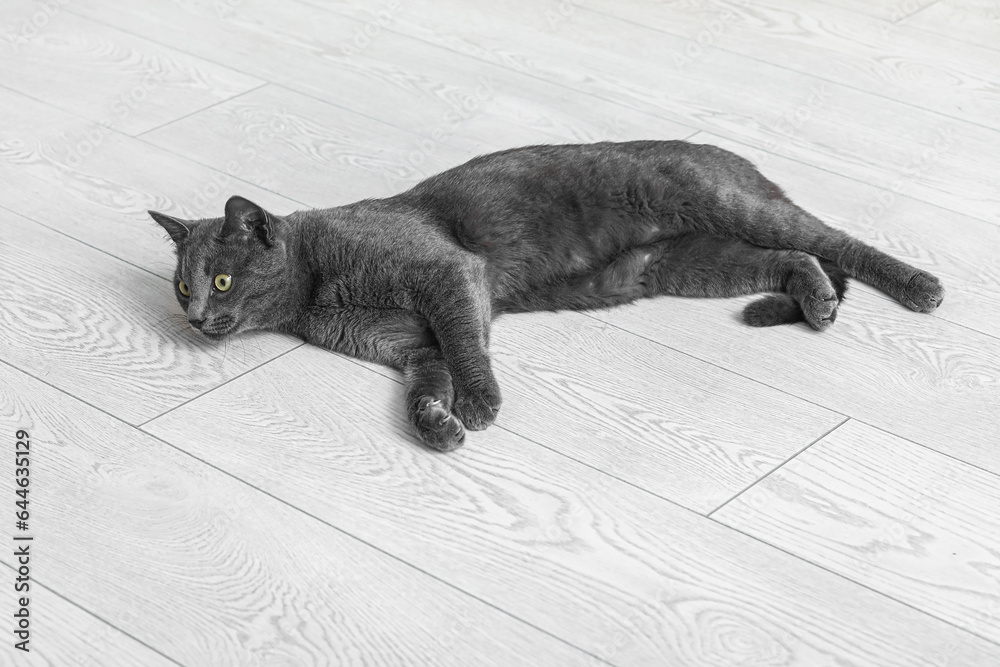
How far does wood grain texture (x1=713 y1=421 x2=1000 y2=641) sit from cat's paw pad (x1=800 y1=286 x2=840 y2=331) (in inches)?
10.9

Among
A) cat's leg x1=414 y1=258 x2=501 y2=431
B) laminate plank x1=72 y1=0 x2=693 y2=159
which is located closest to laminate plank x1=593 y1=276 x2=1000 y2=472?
cat's leg x1=414 y1=258 x2=501 y2=431

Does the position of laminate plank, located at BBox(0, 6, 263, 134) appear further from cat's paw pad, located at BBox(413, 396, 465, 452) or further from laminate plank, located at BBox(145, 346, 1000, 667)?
cat's paw pad, located at BBox(413, 396, 465, 452)

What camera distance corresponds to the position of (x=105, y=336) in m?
1.88

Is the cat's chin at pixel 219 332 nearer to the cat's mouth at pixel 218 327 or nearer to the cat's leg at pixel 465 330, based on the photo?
the cat's mouth at pixel 218 327

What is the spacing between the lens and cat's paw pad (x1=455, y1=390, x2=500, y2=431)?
5.44 ft

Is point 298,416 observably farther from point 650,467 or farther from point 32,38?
point 32,38

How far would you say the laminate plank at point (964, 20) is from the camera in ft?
10.2

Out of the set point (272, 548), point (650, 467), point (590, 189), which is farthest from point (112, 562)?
point (590, 189)

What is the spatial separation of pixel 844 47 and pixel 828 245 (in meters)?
1.27

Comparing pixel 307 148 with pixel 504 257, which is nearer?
pixel 504 257

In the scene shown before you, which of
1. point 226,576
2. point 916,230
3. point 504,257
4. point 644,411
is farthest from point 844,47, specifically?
point 226,576

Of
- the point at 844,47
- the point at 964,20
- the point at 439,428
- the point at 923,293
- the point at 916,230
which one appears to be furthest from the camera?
the point at 964,20

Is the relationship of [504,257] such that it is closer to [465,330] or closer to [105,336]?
[465,330]

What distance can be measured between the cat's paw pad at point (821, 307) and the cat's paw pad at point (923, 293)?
155 millimetres
